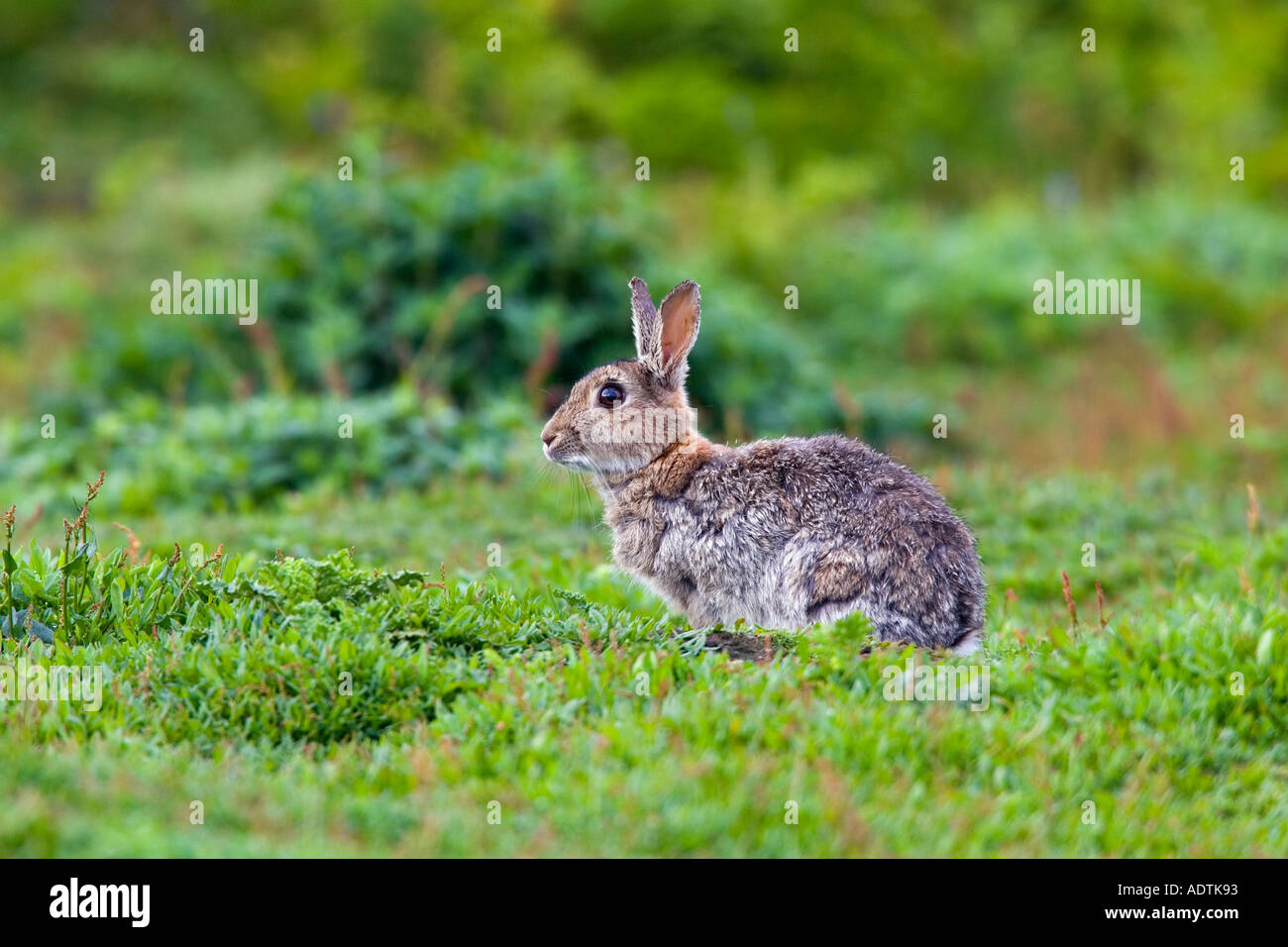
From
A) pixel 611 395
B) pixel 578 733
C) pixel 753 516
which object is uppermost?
pixel 611 395

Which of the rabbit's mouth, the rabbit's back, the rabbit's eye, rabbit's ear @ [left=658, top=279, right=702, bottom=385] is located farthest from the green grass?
rabbit's ear @ [left=658, top=279, right=702, bottom=385]

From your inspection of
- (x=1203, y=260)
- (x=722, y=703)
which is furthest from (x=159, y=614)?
(x=1203, y=260)

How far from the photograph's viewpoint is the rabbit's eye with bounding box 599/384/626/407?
7.92 meters

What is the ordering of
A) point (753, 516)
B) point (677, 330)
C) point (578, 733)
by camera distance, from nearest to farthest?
point (578, 733)
point (753, 516)
point (677, 330)

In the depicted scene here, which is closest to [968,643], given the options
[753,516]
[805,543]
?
[805,543]

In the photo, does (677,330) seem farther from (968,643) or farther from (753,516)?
(968,643)

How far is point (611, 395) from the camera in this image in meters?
7.92

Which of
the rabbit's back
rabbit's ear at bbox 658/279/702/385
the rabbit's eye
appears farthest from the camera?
the rabbit's eye

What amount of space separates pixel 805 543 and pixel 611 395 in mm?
1461

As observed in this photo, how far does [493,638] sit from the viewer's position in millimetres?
Answer: 6621

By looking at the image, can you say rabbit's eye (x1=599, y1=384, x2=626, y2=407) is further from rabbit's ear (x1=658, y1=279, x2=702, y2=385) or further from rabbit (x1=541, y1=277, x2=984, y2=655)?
rabbit's ear (x1=658, y1=279, x2=702, y2=385)

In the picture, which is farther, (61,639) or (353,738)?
(61,639)
